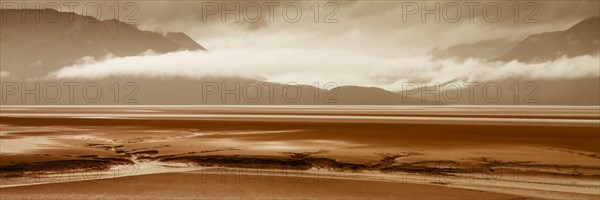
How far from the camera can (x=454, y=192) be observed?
1341 cm

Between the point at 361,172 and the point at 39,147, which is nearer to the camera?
the point at 361,172

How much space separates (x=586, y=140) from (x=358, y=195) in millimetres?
18694

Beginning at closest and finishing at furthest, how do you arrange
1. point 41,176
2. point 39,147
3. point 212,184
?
1. point 212,184
2. point 41,176
3. point 39,147

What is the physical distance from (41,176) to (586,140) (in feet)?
81.4

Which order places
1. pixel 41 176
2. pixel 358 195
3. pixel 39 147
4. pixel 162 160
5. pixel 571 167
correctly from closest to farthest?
pixel 358 195 → pixel 41 176 → pixel 571 167 → pixel 162 160 → pixel 39 147

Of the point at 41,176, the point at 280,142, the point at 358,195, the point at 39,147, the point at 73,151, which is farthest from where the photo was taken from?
the point at 280,142

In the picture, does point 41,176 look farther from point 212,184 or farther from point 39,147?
point 39,147

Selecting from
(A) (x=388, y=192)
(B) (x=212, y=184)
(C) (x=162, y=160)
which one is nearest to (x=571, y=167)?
(A) (x=388, y=192)

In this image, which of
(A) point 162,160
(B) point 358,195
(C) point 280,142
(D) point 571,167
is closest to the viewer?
(B) point 358,195

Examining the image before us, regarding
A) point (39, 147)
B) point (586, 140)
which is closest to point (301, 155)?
point (39, 147)

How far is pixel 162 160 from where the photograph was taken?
19.6m

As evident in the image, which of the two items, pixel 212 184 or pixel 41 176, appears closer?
pixel 212 184

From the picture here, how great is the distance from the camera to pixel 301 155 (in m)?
20.3

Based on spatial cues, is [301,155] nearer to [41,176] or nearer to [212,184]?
[212,184]
